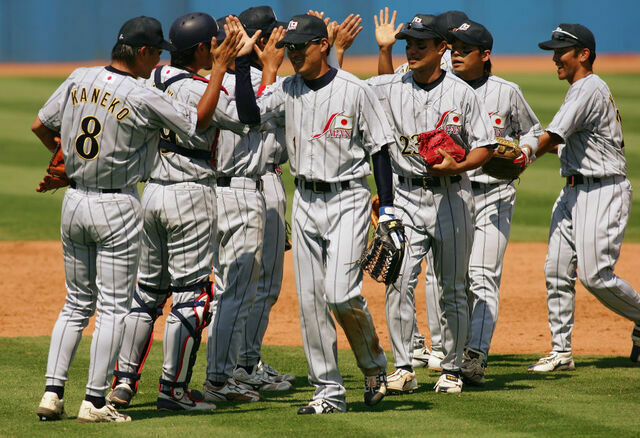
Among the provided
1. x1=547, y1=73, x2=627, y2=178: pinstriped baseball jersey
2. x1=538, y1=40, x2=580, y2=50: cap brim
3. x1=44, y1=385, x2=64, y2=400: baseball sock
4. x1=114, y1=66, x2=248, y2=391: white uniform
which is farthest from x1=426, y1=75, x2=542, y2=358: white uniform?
x1=44, y1=385, x2=64, y2=400: baseball sock

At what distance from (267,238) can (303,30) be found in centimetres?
158

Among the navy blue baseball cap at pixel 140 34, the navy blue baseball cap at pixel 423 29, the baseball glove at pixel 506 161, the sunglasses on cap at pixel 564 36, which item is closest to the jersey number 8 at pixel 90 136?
the navy blue baseball cap at pixel 140 34

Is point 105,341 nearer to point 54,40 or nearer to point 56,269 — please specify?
point 56,269

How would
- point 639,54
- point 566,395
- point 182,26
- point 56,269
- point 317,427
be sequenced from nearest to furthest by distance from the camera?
point 317,427, point 182,26, point 566,395, point 56,269, point 639,54

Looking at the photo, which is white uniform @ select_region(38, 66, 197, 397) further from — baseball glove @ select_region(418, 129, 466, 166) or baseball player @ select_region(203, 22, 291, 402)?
baseball glove @ select_region(418, 129, 466, 166)

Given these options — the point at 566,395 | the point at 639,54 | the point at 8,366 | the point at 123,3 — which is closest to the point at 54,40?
the point at 123,3

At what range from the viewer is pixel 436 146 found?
16.5 ft

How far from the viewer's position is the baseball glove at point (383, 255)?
464 cm

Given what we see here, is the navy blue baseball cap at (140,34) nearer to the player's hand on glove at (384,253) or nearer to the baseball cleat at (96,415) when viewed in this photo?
the player's hand on glove at (384,253)

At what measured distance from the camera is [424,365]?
643 cm

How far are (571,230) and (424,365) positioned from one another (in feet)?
4.48

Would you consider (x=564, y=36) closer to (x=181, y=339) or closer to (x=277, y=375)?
(x=277, y=375)

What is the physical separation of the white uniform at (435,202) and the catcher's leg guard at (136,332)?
1.36 meters

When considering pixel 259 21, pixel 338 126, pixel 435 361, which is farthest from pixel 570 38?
pixel 435 361
